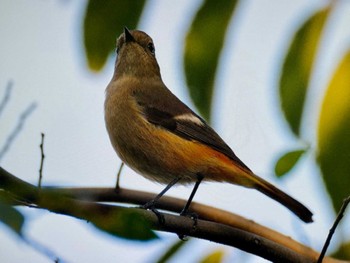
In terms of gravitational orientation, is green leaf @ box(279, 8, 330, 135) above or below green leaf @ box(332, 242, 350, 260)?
above

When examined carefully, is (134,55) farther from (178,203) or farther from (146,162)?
(178,203)

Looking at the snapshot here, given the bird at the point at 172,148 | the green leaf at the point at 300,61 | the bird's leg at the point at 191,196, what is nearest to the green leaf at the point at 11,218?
the green leaf at the point at 300,61

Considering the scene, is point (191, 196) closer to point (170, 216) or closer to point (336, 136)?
point (170, 216)

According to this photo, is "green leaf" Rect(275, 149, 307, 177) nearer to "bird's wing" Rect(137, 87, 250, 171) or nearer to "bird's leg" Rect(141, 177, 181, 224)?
"bird's leg" Rect(141, 177, 181, 224)

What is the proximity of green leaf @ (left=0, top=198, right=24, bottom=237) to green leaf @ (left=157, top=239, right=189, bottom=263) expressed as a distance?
1.32 m

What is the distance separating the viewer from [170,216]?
3.37 m

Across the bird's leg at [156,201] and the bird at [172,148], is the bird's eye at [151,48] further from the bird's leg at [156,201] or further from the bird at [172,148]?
the bird's leg at [156,201]

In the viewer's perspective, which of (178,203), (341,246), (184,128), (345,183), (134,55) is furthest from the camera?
(134,55)

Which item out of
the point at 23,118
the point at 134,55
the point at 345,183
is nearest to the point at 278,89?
the point at 345,183

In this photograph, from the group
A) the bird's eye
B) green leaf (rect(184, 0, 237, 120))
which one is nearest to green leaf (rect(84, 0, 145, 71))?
green leaf (rect(184, 0, 237, 120))

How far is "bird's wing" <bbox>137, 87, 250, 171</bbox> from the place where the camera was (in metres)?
4.73

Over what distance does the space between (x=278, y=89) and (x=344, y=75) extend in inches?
12.9

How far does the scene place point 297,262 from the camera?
3.29 m

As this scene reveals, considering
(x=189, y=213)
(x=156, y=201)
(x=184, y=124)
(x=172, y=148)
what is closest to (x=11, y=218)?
(x=189, y=213)
